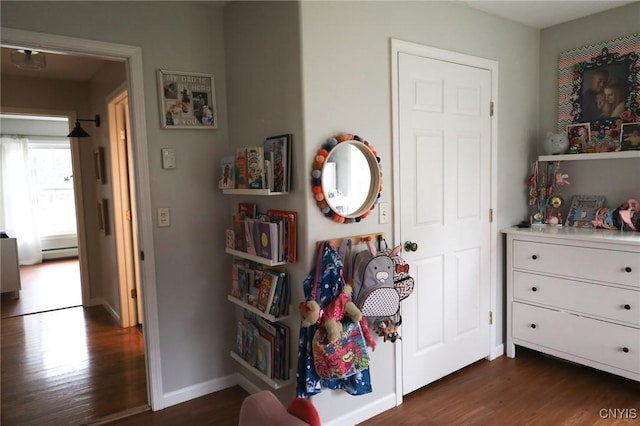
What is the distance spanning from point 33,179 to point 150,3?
635cm

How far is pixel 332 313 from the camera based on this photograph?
2.07 meters

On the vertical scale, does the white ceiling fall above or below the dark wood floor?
above

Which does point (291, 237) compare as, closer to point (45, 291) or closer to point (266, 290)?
point (266, 290)

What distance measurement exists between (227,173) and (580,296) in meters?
2.29

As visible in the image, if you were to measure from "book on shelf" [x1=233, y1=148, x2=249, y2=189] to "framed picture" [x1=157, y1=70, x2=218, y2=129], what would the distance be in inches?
15.8

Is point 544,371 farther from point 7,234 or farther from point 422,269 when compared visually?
point 7,234

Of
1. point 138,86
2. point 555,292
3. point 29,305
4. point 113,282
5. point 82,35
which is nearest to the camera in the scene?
point 82,35

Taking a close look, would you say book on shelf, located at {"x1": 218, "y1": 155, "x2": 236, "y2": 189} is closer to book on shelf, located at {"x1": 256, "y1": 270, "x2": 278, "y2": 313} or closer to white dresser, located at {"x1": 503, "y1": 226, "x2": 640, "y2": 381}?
book on shelf, located at {"x1": 256, "y1": 270, "x2": 278, "y2": 313}

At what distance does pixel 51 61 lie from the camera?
148 inches

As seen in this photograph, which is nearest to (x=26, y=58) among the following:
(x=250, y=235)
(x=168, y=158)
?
(x=168, y=158)

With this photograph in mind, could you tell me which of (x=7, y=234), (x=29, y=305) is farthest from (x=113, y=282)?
(x=7, y=234)

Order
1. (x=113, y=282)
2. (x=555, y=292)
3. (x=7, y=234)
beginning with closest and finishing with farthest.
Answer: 1. (x=555, y=292)
2. (x=113, y=282)
3. (x=7, y=234)

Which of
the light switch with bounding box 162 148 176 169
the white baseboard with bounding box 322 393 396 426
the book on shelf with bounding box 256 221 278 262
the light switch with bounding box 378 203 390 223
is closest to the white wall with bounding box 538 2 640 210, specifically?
the light switch with bounding box 378 203 390 223

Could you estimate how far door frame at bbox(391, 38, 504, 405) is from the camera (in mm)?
2430
